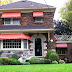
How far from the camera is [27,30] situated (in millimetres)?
18391

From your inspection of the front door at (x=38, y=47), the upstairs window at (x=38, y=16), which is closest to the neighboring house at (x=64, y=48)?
the front door at (x=38, y=47)

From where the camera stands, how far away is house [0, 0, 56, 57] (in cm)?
1841

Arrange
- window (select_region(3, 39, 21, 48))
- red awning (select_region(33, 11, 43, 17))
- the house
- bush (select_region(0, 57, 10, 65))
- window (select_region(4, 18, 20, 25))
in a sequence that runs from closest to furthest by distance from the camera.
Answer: bush (select_region(0, 57, 10, 65)), the house, window (select_region(3, 39, 21, 48)), red awning (select_region(33, 11, 43, 17)), window (select_region(4, 18, 20, 25))

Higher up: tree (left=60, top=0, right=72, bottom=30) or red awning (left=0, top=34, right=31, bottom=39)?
tree (left=60, top=0, right=72, bottom=30)

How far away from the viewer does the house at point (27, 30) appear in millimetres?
18406

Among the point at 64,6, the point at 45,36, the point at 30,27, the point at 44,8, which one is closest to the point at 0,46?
the point at 30,27

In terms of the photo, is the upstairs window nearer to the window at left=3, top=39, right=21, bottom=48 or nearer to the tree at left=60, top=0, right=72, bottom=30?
the window at left=3, top=39, right=21, bottom=48

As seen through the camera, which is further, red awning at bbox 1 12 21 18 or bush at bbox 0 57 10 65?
red awning at bbox 1 12 21 18

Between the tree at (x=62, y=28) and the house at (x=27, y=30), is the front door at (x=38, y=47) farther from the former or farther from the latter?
the tree at (x=62, y=28)

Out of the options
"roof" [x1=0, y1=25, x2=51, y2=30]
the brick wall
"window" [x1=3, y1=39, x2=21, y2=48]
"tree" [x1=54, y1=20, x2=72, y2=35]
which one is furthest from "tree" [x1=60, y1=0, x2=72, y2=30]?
"window" [x1=3, y1=39, x2=21, y2=48]

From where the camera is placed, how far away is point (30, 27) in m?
19.3

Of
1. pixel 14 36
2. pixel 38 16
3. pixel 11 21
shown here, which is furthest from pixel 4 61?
pixel 38 16

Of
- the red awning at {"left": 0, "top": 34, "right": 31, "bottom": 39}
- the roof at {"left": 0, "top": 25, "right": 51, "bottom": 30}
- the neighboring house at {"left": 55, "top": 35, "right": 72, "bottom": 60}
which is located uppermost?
the roof at {"left": 0, "top": 25, "right": 51, "bottom": 30}

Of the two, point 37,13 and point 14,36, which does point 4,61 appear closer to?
point 14,36
